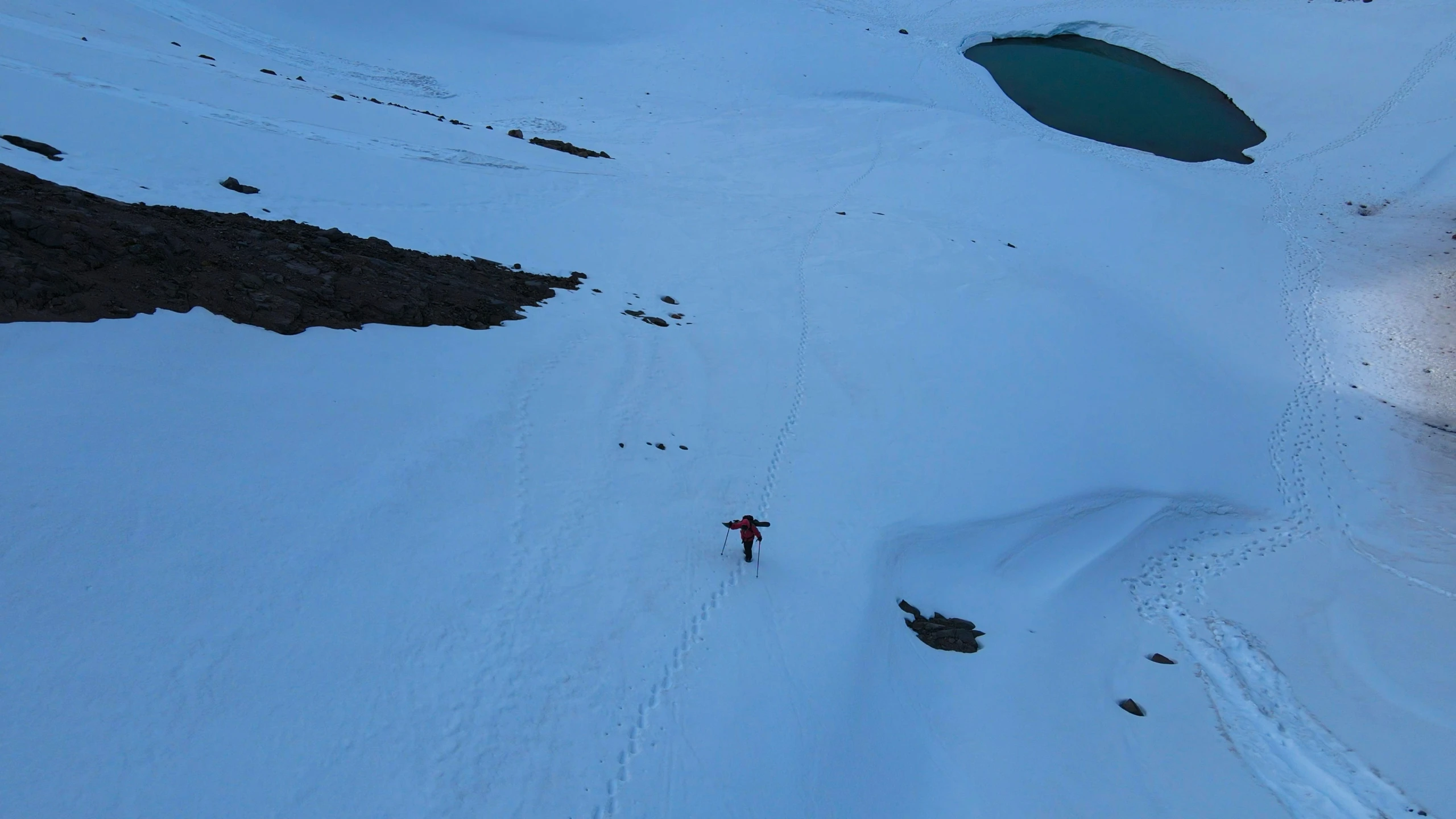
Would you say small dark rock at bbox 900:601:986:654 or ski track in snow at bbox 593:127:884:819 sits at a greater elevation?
ski track in snow at bbox 593:127:884:819

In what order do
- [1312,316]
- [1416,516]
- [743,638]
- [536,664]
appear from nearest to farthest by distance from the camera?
[536,664], [743,638], [1416,516], [1312,316]

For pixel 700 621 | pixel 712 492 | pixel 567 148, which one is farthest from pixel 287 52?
pixel 700 621

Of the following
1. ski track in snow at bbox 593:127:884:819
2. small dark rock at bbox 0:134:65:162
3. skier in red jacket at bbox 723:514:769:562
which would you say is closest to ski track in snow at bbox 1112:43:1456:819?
ski track in snow at bbox 593:127:884:819

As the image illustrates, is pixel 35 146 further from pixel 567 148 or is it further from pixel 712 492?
pixel 567 148

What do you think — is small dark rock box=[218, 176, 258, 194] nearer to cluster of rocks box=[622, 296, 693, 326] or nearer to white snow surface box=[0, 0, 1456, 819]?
white snow surface box=[0, 0, 1456, 819]

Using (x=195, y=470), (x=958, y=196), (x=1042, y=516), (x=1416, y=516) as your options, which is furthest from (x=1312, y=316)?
(x=195, y=470)

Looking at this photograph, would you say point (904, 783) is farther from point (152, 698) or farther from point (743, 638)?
point (152, 698)
